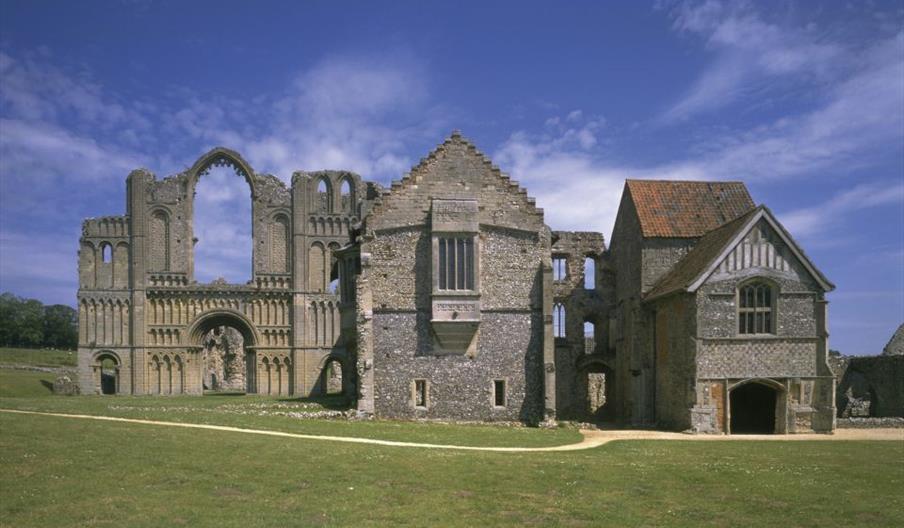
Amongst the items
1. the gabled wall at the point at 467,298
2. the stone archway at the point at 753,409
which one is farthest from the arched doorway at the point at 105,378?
the stone archway at the point at 753,409

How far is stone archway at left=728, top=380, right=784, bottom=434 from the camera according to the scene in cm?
3681

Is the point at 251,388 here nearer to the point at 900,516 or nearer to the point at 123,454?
the point at 123,454

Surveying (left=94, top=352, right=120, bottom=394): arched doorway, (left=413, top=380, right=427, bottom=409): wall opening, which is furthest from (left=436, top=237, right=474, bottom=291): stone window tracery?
(left=94, top=352, right=120, bottom=394): arched doorway

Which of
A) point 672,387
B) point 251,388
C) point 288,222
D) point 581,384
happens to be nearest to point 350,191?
point 288,222

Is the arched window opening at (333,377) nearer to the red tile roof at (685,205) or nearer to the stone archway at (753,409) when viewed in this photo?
the red tile roof at (685,205)

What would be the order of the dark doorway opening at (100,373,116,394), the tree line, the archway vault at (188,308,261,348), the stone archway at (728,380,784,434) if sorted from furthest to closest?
the tree line → the dark doorway opening at (100,373,116,394) → the archway vault at (188,308,261,348) → the stone archway at (728,380,784,434)

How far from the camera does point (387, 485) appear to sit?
55.6 feet

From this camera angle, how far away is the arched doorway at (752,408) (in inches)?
1452

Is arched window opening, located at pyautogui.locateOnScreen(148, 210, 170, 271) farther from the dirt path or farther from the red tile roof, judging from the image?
the red tile roof

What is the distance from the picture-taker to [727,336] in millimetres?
33188

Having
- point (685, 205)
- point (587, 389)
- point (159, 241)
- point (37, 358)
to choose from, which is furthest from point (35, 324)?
point (685, 205)

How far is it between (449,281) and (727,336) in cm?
1293

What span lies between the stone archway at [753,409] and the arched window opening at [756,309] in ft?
13.5

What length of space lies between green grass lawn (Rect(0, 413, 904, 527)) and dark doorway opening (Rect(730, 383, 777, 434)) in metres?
13.5
